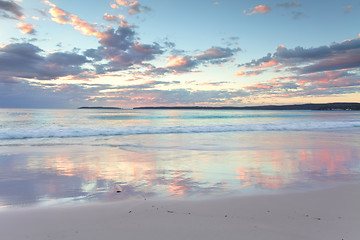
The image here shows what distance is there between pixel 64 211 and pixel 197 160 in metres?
5.20

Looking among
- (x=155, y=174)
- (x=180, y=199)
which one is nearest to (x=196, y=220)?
(x=180, y=199)

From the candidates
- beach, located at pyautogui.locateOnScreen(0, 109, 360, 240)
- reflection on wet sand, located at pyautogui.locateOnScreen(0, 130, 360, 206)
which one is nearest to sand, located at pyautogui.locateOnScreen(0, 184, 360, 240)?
beach, located at pyautogui.locateOnScreen(0, 109, 360, 240)

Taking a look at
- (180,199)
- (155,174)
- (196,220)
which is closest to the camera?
(196,220)

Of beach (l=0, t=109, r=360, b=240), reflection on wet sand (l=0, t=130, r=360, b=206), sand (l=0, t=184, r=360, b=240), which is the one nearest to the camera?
sand (l=0, t=184, r=360, b=240)

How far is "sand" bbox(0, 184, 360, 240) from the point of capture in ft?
10.7

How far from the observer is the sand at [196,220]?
3.26 metres

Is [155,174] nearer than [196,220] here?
No

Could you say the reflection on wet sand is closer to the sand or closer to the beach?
the beach

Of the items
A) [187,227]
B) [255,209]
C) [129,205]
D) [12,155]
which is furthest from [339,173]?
[12,155]

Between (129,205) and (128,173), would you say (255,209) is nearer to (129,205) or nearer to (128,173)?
(129,205)

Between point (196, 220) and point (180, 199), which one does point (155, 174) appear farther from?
point (196, 220)

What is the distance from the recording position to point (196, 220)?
3.66 meters

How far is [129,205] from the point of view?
169 inches

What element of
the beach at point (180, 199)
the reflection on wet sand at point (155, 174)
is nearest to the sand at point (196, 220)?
the beach at point (180, 199)
